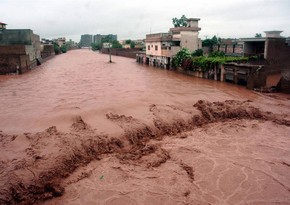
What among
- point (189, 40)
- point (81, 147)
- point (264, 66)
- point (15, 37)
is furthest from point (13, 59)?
point (264, 66)

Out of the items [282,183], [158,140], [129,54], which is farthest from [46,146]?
[129,54]

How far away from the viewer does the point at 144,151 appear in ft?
32.5

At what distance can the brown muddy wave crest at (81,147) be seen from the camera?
24.9 feet

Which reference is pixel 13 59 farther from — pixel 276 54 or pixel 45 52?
pixel 276 54

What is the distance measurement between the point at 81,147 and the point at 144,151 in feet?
7.86

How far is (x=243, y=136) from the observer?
1138 centimetres

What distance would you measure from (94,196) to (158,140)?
435 centimetres

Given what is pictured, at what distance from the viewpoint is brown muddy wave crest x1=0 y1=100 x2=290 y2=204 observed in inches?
299

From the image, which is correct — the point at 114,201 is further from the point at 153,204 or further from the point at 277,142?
the point at 277,142

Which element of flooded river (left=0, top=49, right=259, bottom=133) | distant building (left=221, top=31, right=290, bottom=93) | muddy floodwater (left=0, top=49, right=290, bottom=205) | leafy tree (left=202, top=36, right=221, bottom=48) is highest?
leafy tree (left=202, top=36, right=221, bottom=48)

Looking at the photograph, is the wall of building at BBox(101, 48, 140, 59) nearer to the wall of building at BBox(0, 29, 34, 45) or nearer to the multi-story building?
the multi-story building

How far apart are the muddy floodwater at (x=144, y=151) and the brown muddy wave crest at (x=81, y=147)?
1.3 inches

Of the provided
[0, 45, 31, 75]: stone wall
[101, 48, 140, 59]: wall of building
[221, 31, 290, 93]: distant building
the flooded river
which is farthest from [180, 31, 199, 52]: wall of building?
[101, 48, 140, 59]: wall of building

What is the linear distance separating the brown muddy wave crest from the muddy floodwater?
3 cm
